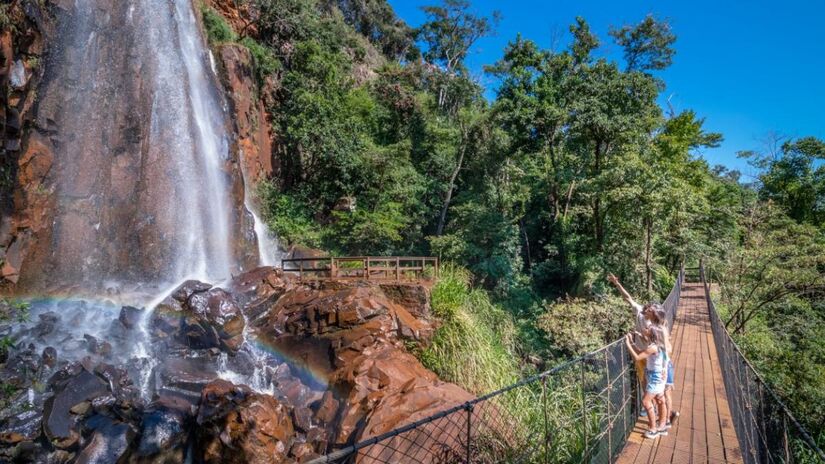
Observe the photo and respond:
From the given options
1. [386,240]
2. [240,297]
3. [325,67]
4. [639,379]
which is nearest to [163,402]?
[240,297]

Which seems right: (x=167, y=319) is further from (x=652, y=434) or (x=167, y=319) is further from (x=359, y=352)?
(x=652, y=434)

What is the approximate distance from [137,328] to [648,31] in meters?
24.2

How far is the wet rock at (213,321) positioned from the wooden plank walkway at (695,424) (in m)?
8.26

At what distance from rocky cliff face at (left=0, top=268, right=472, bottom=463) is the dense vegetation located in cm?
173

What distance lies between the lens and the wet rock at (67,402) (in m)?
6.02

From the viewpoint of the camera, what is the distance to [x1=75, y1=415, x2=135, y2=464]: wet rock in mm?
5754

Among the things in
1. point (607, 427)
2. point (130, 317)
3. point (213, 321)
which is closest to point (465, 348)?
point (607, 427)

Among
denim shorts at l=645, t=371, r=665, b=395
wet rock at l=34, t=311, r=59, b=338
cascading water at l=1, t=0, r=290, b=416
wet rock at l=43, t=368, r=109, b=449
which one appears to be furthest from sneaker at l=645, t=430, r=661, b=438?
wet rock at l=34, t=311, r=59, b=338

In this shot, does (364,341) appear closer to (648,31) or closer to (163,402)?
(163,402)

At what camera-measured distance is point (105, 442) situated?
5.95m

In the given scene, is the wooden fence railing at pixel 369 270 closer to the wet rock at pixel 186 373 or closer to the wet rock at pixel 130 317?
the wet rock at pixel 186 373

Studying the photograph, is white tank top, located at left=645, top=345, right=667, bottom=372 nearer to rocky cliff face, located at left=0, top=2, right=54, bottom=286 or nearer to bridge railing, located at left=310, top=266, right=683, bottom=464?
bridge railing, located at left=310, top=266, right=683, bottom=464

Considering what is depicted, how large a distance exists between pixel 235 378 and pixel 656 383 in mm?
8106

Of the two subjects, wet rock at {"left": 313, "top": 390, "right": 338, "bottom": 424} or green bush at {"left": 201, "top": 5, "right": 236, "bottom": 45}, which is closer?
wet rock at {"left": 313, "top": 390, "right": 338, "bottom": 424}
